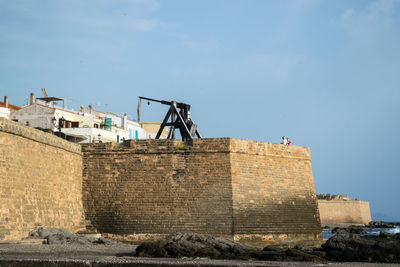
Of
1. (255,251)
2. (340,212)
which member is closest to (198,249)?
(255,251)

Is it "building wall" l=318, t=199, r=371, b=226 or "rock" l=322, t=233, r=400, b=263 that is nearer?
"rock" l=322, t=233, r=400, b=263

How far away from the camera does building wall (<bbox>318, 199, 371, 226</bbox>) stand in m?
44.1

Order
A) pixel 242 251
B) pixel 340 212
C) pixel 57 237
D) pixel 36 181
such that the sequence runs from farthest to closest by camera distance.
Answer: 1. pixel 340 212
2. pixel 36 181
3. pixel 57 237
4. pixel 242 251

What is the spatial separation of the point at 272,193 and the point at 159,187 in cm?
463

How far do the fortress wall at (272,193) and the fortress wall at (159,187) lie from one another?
22.1 inches

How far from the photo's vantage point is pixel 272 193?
1822cm

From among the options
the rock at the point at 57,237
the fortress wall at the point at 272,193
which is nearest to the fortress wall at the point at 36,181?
the rock at the point at 57,237

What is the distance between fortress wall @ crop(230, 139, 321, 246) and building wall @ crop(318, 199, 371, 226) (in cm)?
2541

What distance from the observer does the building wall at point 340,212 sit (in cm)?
4409

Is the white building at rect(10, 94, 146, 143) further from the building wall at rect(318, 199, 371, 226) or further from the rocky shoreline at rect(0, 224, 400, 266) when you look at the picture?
the rocky shoreline at rect(0, 224, 400, 266)

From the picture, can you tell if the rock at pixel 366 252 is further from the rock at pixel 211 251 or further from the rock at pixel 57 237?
Result: the rock at pixel 57 237

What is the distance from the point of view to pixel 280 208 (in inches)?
718

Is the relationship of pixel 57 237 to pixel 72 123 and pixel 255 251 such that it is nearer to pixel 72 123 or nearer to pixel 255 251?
pixel 255 251

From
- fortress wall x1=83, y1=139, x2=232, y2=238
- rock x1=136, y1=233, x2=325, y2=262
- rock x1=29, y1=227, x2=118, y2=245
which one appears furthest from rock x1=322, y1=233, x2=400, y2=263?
fortress wall x1=83, y1=139, x2=232, y2=238
